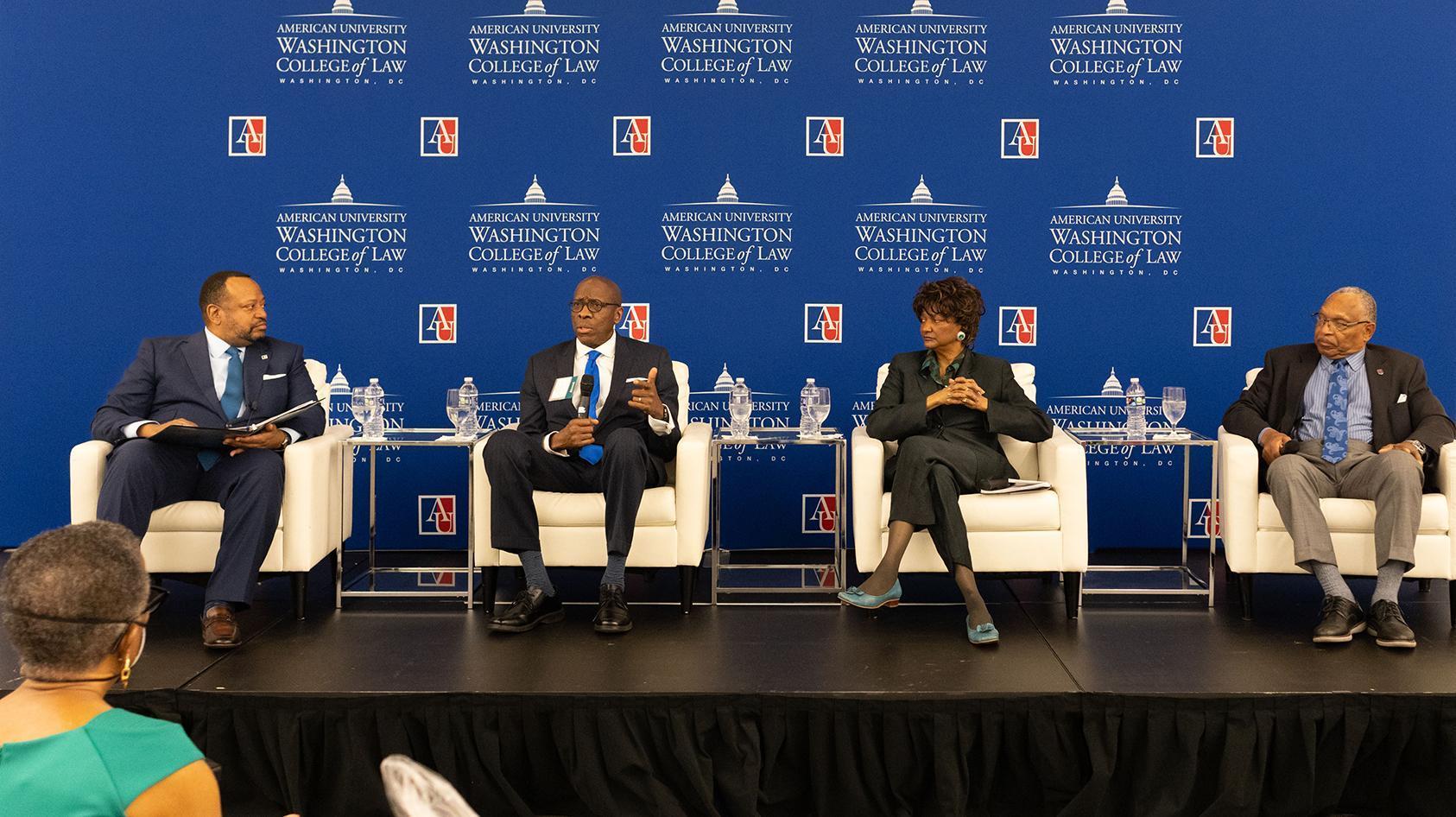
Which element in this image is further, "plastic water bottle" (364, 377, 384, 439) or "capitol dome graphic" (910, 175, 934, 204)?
"capitol dome graphic" (910, 175, 934, 204)

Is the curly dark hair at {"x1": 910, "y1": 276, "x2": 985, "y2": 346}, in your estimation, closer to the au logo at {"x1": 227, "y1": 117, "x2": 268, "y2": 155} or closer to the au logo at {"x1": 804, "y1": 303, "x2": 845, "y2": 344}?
the au logo at {"x1": 804, "y1": 303, "x2": 845, "y2": 344}

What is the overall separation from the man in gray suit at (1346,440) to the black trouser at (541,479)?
81.0 inches

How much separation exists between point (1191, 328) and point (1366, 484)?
57.8 inches

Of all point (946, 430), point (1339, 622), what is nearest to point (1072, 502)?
point (946, 430)

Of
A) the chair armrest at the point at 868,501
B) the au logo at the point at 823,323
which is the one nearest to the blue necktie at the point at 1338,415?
the chair armrest at the point at 868,501

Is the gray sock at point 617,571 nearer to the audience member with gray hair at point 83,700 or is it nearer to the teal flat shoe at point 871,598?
the teal flat shoe at point 871,598

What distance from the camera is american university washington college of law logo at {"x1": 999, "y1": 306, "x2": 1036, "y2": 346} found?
535 cm

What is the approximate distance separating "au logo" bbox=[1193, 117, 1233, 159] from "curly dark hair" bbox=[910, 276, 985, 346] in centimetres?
159

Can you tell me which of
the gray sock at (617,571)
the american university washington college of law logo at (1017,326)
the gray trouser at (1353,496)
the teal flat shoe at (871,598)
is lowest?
the teal flat shoe at (871,598)

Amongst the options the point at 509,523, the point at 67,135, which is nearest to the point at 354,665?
the point at 509,523

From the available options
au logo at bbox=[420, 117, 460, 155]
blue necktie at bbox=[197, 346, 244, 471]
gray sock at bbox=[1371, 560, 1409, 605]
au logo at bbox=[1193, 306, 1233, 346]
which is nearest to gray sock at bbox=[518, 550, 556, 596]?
blue necktie at bbox=[197, 346, 244, 471]

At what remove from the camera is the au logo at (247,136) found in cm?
533

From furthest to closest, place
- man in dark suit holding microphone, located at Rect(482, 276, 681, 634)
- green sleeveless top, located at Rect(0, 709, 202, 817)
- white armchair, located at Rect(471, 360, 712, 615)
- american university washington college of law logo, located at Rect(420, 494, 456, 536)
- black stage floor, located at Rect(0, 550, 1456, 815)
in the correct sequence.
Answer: american university washington college of law logo, located at Rect(420, 494, 456, 536) → white armchair, located at Rect(471, 360, 712, 615) → man in dark suit holding microphone, located at Rect(482, 276, 681, 634) → black stage floor, located at Rect(0, 550, 1456, 815) → green sleeveless top, located at Rect(0, 709, 202, 817)

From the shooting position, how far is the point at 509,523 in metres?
4.12
